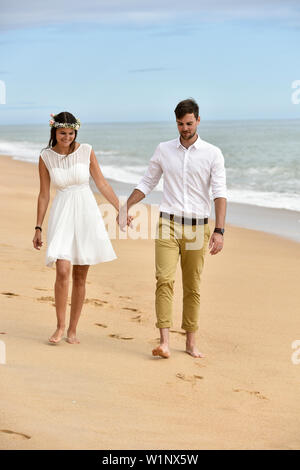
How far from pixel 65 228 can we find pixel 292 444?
236cm

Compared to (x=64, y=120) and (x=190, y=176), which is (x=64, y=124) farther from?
(x=190, y=176)

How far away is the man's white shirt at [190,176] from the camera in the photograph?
5324 millimetres

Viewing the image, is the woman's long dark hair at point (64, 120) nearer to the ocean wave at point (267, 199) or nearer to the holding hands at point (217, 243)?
the holding hands at point (217, 243)

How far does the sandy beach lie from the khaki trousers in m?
0.42

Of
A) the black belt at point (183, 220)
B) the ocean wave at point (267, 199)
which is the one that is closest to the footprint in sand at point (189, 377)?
the black belt at point (183, 220)

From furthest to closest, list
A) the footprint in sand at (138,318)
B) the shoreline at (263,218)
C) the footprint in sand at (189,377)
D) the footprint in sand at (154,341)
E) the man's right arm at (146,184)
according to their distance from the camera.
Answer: the shoreline at (263,218) < the footprint in sand at (138,318) < the footprint in sand at (154,341) < the man's right arm at (146,184) < the footprint in sand at (189,377)

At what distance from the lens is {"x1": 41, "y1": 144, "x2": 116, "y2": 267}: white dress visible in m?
5.50

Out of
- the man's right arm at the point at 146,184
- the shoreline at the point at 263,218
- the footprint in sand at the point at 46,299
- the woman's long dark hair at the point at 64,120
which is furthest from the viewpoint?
the shoreline at the point at 263,218

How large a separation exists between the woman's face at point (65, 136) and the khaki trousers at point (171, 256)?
913mm

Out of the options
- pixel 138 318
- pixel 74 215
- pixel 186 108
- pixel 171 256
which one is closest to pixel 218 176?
pixel 186 108

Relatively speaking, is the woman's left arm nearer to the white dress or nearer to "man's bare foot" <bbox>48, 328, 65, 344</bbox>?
the white dress

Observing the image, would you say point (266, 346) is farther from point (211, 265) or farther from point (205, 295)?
point (211, 265)

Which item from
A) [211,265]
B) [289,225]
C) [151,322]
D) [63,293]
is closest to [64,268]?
[63,293]

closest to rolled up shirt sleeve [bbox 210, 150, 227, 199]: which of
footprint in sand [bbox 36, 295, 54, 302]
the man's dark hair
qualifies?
the man's dark hair
